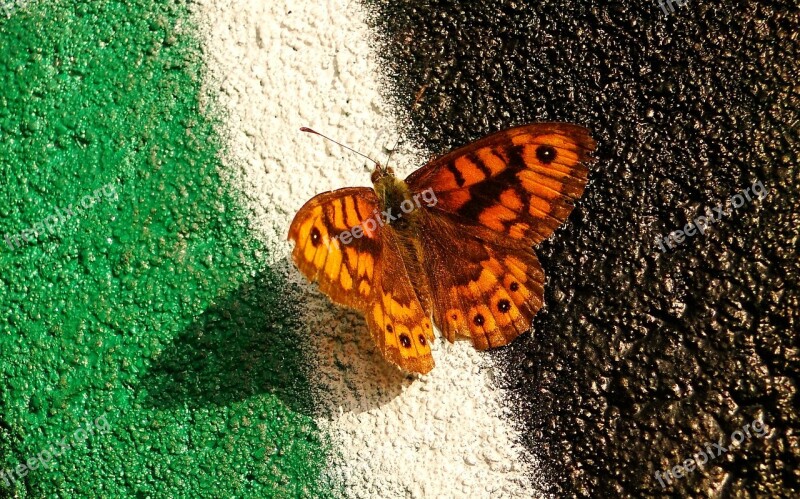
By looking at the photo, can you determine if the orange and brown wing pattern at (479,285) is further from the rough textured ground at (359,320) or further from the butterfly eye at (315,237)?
the butterfly eye at (315,237)

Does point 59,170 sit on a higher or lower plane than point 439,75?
lower

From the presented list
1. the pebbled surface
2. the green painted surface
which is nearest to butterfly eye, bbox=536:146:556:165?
the pebbled surface

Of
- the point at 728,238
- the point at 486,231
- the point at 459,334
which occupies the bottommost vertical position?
the point at 459,334

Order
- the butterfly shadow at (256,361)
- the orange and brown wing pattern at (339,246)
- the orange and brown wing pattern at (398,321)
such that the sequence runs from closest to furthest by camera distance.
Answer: the orange and brown wing pattern at (339,246) < the orange and brown wing pattern at (398,321) < the butterfly shadow at (256,361)

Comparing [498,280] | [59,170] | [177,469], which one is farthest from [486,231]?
[59,170]

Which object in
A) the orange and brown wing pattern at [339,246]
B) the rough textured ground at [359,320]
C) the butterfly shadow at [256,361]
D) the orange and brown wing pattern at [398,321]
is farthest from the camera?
the butterfly shadow at [256,361]

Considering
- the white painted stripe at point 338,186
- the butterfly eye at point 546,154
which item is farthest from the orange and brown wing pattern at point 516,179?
the white painted stripe at point 338,186

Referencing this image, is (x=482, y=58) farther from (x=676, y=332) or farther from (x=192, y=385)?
(x=192, y=385)
